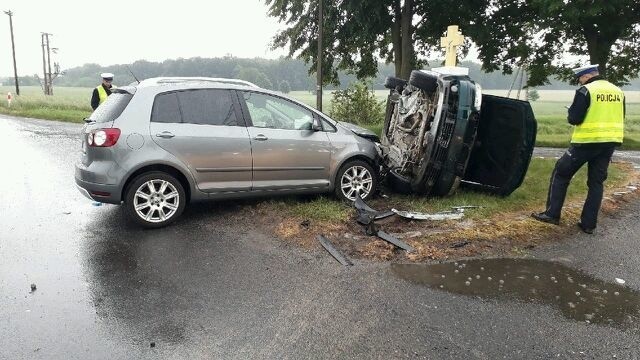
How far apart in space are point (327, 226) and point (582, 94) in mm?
3248

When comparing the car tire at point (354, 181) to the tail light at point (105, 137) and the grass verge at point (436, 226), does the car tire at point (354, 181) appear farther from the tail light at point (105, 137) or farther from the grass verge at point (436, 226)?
the tail light at point (105, 137)

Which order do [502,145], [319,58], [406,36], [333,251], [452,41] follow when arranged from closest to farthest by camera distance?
[333,251]
[502,145]
[452,41]
[406,36]
[319,58]

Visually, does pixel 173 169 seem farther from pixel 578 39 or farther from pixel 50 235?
pixel 578 39

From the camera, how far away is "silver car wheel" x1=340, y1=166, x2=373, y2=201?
20.4 feet

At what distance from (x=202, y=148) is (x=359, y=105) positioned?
46.4 ft

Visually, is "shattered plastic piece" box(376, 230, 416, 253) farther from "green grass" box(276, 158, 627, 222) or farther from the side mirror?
the side mirror

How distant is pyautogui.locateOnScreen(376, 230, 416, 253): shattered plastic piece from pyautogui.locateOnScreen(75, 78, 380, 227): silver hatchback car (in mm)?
1279

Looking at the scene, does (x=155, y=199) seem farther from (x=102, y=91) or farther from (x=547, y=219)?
(x=102, y=91)

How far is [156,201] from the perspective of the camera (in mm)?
5184

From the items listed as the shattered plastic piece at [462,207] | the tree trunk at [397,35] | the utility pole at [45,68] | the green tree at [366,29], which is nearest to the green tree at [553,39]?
the green tree at [366,29]

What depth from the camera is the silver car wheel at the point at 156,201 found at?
5.10 m

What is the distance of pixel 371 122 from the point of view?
18.5 meters

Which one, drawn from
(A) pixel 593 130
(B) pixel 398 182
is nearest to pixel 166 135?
(B) pixel 398 182

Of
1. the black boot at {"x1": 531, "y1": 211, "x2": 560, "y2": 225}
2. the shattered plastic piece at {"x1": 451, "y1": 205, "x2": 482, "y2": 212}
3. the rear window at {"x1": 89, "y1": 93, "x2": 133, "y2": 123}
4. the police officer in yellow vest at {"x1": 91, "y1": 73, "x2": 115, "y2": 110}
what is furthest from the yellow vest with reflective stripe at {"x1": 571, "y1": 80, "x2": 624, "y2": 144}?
the police officer in yellow vest at {"x1": 91, "y1": 73, "x2": 115, "y2": 110}
